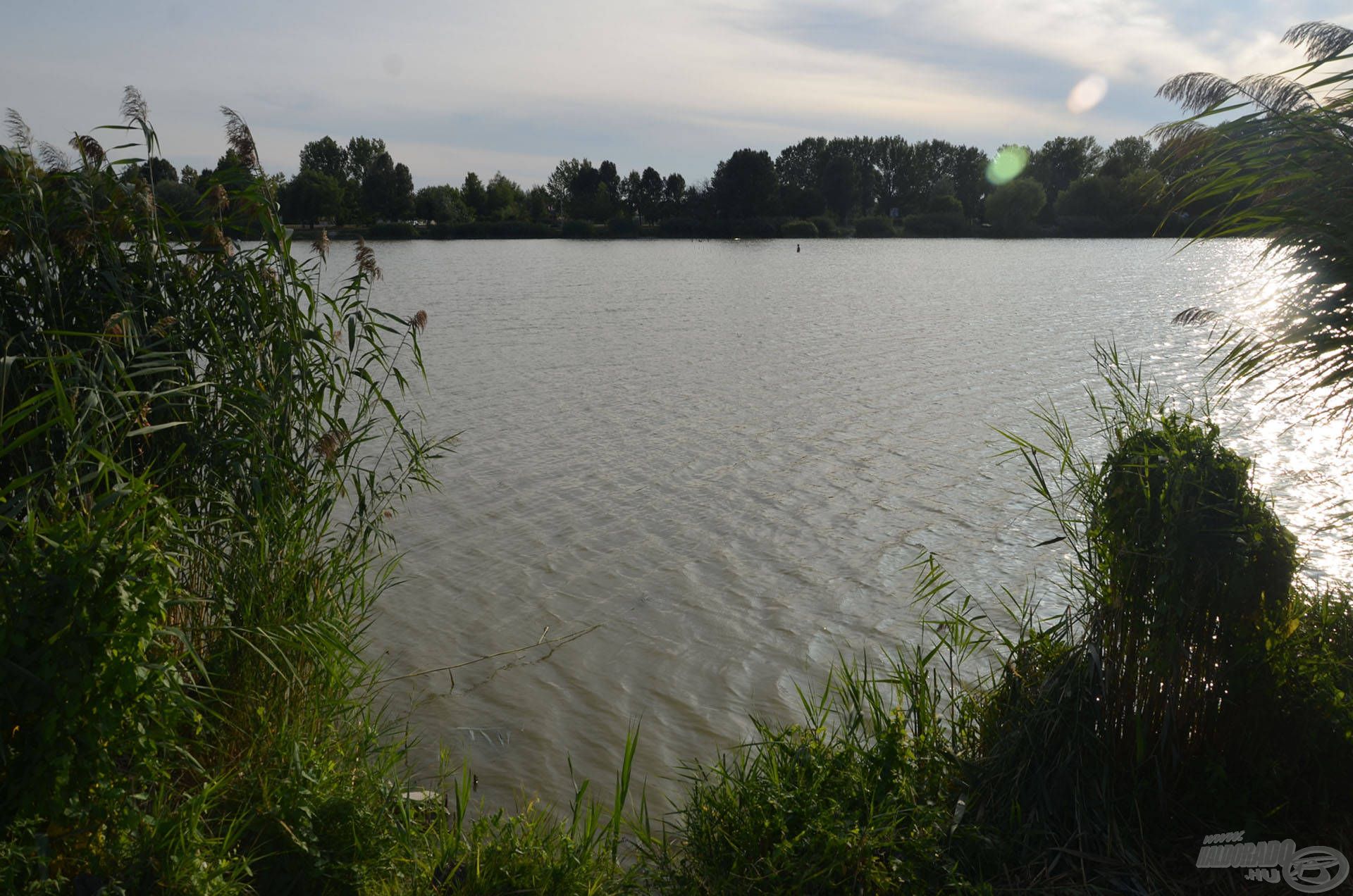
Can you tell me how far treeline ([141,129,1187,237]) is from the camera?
301 ft

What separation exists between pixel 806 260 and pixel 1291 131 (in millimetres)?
56905

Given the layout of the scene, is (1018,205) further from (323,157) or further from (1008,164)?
(323,157)

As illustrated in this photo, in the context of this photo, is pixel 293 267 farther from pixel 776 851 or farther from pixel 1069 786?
pixel 1069 786

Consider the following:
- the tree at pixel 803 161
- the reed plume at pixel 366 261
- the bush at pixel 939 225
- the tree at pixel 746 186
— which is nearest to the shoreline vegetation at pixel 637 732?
the reed plume at pixel 366 261

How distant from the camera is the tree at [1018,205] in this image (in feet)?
314

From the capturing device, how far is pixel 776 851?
→ 3152 millimetres

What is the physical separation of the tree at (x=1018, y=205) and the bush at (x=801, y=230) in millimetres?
19573

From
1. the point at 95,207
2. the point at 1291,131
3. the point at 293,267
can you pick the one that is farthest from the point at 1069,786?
the point at 95,207

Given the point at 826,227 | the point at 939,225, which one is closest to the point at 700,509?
the point at 939,225

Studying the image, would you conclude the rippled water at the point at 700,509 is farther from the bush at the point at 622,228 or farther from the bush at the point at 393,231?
the bush at the point at 622,228

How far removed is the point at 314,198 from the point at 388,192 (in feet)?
62.7

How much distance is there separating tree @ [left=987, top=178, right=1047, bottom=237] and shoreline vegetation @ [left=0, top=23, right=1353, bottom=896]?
10009cm

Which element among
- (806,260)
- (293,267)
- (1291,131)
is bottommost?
(806,260)

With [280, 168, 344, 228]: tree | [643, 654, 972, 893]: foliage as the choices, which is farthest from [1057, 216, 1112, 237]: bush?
[643, 654, 972, 893]: foliage
